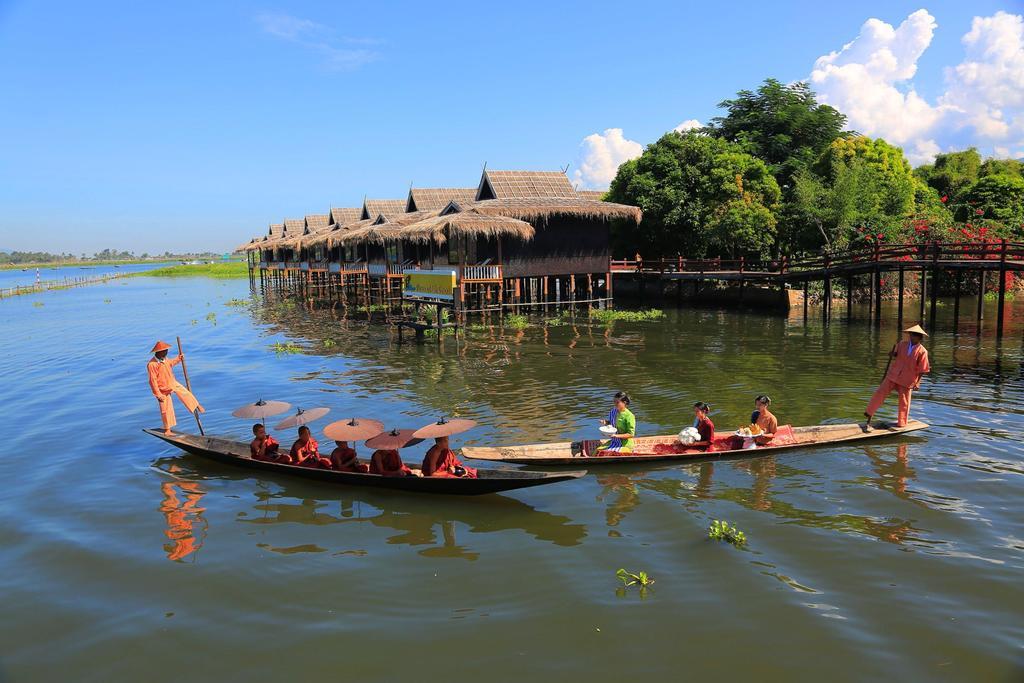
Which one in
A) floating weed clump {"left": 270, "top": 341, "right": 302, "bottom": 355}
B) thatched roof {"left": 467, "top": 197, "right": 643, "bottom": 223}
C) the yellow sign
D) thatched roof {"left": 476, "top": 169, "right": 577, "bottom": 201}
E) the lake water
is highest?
thatched roof {"left": 476, "top": 169, "right": 577, "bottom": 201}

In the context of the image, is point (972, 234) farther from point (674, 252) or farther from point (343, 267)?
point (343, 267)

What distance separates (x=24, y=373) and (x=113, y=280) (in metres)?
71.9

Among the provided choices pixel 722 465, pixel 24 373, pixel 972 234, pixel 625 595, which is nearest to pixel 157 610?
pixel 625 595

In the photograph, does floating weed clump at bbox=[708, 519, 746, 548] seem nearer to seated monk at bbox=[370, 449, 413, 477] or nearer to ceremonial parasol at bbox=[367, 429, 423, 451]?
ceremonial parasol at bbox=[367, 429, 423, 451]

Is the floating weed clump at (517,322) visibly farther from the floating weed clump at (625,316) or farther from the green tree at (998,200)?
the green tree at (998,200)

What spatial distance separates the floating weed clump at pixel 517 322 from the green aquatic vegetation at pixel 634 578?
19.1 meters

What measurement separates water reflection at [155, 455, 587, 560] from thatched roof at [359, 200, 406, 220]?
105ft

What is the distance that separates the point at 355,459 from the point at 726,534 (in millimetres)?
5168

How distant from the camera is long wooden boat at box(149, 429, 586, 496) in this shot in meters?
8.35

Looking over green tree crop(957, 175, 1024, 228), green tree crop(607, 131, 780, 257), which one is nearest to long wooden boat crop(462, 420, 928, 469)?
green tree crop(607, 131, 780, 257)

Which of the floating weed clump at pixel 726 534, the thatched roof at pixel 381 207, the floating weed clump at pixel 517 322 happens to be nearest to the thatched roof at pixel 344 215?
the thatched roof at pixel 381 207

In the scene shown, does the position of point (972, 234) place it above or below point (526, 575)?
above

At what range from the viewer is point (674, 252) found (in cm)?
3838

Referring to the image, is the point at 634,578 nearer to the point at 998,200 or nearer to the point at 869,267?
the point at 869,267
